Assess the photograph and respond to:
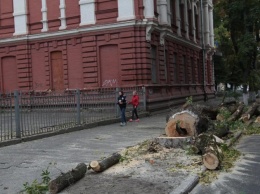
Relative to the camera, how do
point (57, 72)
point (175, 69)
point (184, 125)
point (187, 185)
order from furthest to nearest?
point (175, 69) < point (57, 72) < point (184, 125) < point (187, 185)

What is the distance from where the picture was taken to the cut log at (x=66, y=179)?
21.9 feet

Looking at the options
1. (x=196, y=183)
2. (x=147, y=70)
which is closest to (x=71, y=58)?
(x=147, y=70)

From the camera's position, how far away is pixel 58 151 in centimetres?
1070

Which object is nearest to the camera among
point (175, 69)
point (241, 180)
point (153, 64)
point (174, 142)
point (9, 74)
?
point (241, 180)

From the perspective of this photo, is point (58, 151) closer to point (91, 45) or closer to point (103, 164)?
point (103, 164)

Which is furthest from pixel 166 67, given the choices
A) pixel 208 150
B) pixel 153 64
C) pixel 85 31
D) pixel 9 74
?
pixel 208 150

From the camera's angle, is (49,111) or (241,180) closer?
(241,180)

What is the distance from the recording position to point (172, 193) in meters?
6.50

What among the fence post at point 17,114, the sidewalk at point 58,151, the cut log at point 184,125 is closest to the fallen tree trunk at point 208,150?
the cut log at point 184,125

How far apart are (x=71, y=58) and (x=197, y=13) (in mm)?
17365

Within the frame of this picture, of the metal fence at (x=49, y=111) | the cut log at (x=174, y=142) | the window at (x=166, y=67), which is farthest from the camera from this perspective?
the window at (x=166, y=67)

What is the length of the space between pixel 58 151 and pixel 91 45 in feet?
49.1

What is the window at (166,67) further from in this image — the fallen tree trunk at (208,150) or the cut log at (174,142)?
the fallen tree trunk at (208,150)

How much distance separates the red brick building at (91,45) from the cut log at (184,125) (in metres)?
13.2
